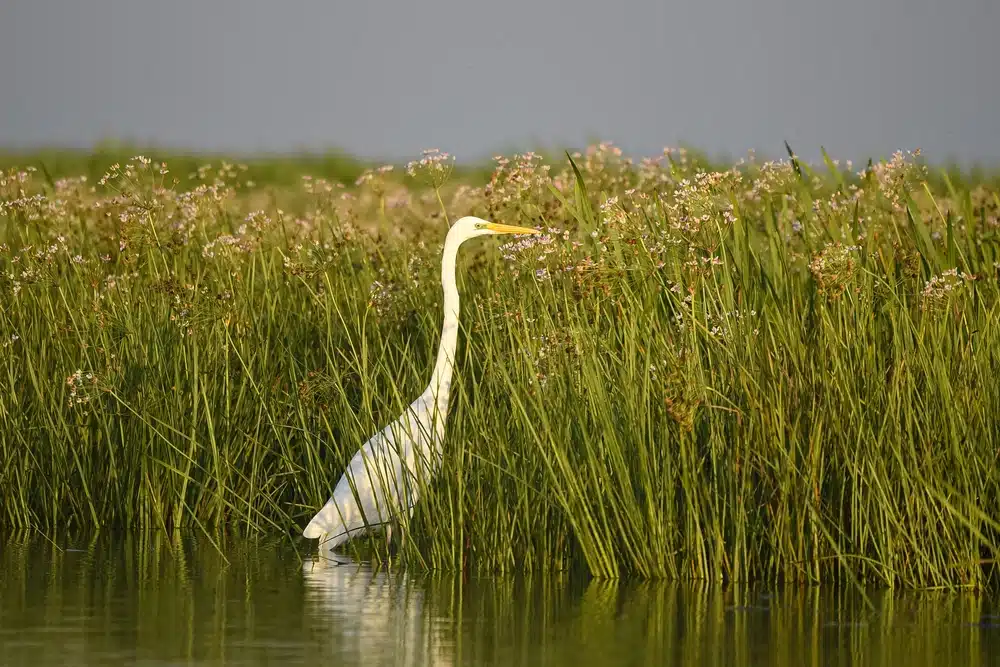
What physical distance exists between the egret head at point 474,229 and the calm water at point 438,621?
82.4 inches

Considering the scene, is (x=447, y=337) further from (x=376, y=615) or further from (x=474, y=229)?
(x=376, y=615)

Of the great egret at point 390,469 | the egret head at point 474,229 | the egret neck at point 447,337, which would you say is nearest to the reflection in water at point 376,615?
the great egret at point 390,469

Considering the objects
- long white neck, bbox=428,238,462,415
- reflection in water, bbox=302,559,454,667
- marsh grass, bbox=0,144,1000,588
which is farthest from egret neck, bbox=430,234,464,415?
reflection in water, bbox=302,559,454,667

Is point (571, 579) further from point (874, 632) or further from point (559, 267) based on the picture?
point (559, 267)

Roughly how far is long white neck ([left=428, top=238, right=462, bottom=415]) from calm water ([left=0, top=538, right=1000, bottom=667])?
3.37 feet

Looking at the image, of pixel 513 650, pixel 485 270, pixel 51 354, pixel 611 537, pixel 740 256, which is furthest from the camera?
pixel 485 270

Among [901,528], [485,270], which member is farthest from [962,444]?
[485,270]

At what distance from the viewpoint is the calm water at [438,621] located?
16.1 ft

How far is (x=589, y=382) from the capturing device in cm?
598

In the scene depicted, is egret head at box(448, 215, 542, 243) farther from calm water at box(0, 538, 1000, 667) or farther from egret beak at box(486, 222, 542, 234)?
calm water at box(0, 538, 1000, 667)

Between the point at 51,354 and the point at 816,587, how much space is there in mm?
4411

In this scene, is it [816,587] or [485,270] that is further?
[485,270]

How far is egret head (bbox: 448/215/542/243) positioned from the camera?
7867mm

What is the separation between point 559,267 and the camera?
774 cm
